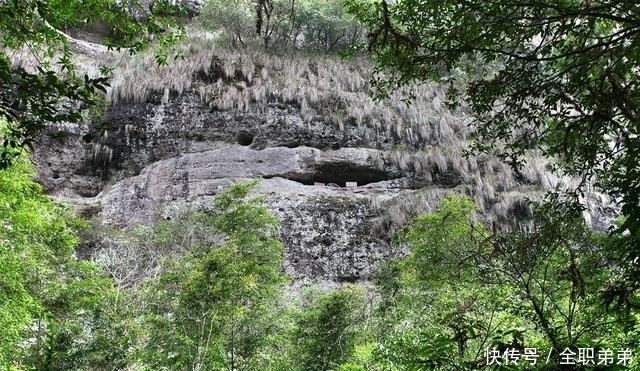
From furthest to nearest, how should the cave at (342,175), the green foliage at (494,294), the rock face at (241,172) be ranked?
the cave at (342,175)
the rock face at (241,172)
the green foliage at (494,294)

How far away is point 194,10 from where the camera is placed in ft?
61.7

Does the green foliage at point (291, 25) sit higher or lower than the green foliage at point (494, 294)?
higher

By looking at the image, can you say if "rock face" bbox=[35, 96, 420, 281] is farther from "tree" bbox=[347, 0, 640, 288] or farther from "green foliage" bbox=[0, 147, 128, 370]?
"tree" bbox=[347, 0, 640, 288]

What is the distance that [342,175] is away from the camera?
50.8 feet

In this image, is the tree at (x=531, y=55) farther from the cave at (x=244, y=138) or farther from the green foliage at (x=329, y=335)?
the cave at (x=244, y=138)

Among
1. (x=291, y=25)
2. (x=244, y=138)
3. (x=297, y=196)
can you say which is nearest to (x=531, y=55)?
Result: (x=297, y=196)

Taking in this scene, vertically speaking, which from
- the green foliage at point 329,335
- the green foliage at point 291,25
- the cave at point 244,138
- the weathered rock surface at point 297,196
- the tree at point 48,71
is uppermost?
the green foliage at point 291,25

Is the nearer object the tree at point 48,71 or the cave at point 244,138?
the tree at point 48,71

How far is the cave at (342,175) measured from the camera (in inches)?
597

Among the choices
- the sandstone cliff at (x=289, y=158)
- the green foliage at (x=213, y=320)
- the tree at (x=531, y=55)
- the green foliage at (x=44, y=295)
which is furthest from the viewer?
the sandstone cliff at (x=289, y=158)

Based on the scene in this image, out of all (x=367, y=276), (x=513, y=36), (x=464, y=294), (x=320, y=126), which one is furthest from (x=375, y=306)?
(x=320, y=126)

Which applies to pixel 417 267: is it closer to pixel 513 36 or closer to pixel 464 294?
pixel 464 294

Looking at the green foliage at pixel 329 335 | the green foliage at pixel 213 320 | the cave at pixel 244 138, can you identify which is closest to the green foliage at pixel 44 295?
the green foliage at pixel 213 320

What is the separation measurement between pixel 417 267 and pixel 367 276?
5.03 meters
